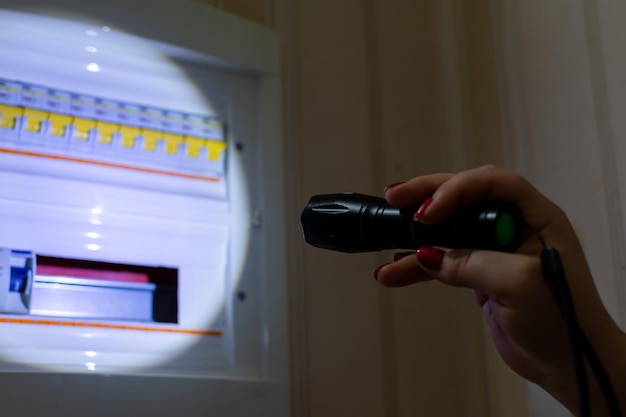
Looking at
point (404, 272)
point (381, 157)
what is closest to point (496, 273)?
point (404, 272)

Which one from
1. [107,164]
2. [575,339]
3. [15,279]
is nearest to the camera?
[575,339]

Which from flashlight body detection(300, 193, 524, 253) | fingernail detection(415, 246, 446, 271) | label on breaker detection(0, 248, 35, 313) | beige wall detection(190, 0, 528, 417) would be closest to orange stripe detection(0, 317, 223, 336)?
label on breaker detection(0, 248, 35, 313)

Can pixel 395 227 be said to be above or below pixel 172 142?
below

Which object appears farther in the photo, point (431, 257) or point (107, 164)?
point (107, 164)

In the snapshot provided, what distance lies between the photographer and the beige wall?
134 centimetres

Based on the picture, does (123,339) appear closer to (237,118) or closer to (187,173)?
(187,173)

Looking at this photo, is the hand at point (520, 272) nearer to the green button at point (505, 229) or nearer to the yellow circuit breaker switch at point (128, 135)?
the green button at point (505, 229)

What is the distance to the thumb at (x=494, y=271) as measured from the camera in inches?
25.6

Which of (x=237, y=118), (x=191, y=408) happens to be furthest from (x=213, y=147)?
(x=191, y=408)

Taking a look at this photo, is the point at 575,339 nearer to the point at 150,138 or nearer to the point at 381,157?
the point at 150,138

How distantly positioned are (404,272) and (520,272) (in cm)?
12

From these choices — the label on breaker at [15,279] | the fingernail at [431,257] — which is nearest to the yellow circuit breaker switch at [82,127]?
the label on breaker at [15,279]

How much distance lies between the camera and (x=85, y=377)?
42.6 inches

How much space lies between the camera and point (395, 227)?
2.35 feet
